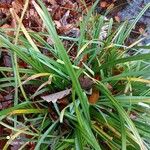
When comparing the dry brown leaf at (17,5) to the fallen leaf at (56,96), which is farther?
the dry brown leaf at (17,5)

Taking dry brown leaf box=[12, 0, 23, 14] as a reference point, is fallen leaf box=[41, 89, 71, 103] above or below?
below

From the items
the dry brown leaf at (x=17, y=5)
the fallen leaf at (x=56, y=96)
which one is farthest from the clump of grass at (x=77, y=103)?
the dry brown leaf at (x=17, y=5)

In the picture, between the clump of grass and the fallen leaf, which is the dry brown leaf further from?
the fallen leaf

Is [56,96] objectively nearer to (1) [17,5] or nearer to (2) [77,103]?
(2) [77,103]

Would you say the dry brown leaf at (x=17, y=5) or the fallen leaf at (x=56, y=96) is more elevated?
the dry brown leaf at (x=17, y=5)

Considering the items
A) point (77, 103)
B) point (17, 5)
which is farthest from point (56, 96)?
point (17, 5)

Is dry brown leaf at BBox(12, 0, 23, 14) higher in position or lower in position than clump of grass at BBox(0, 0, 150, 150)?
higher

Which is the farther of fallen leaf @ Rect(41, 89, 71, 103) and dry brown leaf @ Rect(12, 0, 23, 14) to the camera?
dry brown leaf @ Rect(12, 0, 23, 14)

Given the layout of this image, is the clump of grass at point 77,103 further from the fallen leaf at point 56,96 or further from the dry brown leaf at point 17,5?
the dry brown leaf at point 17,5

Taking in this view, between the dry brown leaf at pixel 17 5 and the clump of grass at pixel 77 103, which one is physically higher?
the dry brown leaf at pixel 17 5

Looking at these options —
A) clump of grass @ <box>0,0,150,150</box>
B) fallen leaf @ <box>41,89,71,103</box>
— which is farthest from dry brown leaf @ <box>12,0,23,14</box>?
fallen leaf @ <box>41,89,71,103</box>
